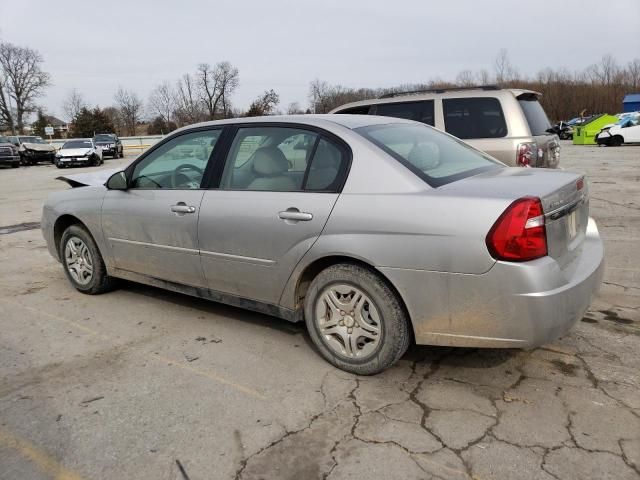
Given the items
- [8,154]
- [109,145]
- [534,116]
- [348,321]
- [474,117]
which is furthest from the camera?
[109,145]

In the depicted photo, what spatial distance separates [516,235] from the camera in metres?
2.61

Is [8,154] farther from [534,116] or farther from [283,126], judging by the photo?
[283,126]

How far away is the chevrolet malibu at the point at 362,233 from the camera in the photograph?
267 centimetres

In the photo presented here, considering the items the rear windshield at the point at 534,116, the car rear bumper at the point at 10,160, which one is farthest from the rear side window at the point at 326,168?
the car rear bumper at the point at 10,160

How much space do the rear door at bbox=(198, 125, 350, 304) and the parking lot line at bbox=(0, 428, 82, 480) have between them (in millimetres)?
1550

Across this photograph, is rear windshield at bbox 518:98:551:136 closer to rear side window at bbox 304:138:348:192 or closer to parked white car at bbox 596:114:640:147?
rear side window at bbox 304:138:348:192

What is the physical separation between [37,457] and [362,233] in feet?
6.62

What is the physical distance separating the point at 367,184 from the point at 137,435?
1.86 m

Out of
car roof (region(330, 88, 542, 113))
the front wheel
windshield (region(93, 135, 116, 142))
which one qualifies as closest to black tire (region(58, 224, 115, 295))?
car roof (region(330, 88, 542, 113))

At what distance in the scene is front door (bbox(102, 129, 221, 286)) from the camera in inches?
154

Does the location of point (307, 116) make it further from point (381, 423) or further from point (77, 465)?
point (77, 465)

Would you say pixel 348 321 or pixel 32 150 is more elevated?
pixel 32 150

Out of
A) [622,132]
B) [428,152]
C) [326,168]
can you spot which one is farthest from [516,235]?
[622,132]

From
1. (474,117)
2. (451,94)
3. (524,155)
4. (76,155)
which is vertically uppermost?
(76,155)
